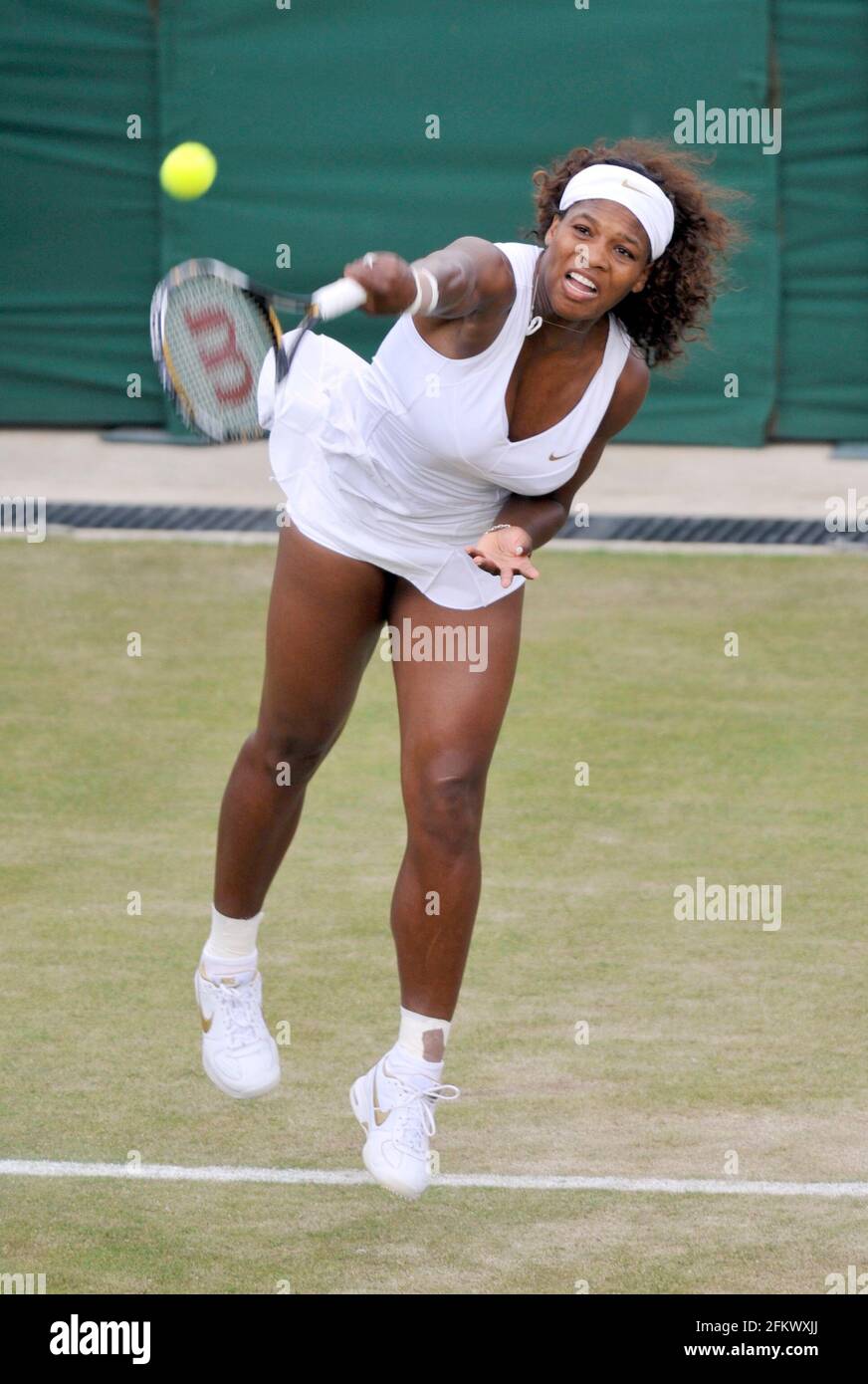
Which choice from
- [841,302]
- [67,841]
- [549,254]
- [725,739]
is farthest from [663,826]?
[841,302]

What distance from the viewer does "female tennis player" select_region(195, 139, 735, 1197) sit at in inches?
144

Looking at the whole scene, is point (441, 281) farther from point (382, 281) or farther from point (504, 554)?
point (504, 554)

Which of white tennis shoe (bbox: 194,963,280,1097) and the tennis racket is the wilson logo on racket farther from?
white tennis shoe (bbox: 194,963,280,1097)

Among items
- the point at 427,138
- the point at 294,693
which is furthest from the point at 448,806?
the point at 427,138

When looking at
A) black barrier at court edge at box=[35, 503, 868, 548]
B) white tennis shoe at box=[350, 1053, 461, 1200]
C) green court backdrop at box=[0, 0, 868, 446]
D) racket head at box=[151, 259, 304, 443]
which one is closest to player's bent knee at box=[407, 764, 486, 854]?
white tennis shoe at box=[350, 1053, 461, 1200]

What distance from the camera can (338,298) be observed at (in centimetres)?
311

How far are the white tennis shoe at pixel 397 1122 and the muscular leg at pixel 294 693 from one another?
0.52m

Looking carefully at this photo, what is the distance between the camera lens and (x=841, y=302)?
Answer: 1010cm

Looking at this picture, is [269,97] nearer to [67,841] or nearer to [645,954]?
[67,841]

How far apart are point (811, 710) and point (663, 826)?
1197mm

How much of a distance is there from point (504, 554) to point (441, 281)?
0.45 m

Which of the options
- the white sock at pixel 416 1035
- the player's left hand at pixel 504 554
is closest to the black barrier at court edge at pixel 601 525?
the white sock at pixel 416 1035

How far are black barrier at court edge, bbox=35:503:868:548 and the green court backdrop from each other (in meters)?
1.03

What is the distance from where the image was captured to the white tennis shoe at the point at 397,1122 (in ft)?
12.1
